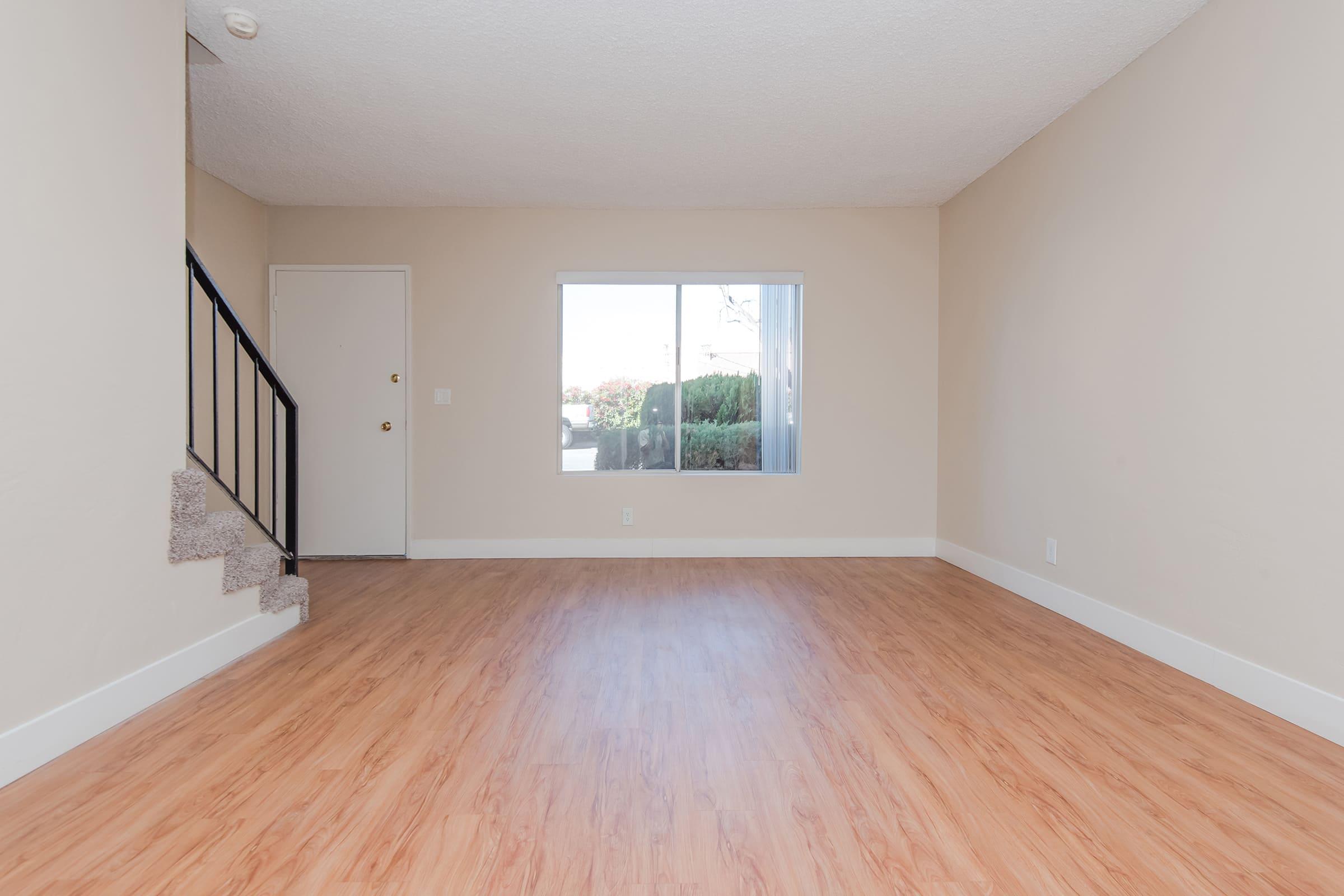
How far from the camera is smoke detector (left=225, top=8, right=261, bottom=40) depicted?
2.69 m

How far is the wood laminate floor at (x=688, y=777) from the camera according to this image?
58.7 inches

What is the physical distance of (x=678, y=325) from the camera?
203 inches

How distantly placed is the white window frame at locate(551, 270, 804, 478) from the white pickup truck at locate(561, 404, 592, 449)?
21 mm

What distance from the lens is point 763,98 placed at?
3.36 metres

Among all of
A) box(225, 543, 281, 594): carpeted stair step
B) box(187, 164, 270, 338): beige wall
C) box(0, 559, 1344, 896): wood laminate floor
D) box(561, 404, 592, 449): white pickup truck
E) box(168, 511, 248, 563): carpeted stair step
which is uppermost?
box(187, 164, 270, 338): beige wall

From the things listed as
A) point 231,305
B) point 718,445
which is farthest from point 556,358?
point 231,305

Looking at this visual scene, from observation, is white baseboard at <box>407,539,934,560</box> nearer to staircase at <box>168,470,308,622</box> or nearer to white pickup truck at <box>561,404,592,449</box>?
white pickup truck at <box>561,404,592,449</box>

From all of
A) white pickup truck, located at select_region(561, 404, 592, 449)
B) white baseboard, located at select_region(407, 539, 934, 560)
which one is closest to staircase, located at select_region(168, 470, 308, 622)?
white baseboard, located at select_region(407, 539, 934, 560)

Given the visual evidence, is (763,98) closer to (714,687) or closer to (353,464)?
(714,687)

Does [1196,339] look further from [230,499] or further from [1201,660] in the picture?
[230,499]

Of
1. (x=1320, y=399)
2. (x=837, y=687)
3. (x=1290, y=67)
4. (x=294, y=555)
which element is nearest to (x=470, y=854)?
(x=837, y=687)

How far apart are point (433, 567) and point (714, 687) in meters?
2.79

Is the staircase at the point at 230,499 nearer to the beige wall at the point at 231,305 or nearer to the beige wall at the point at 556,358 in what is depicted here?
the beige wall at the point at 231,305

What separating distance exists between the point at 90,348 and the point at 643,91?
240 centimetres
